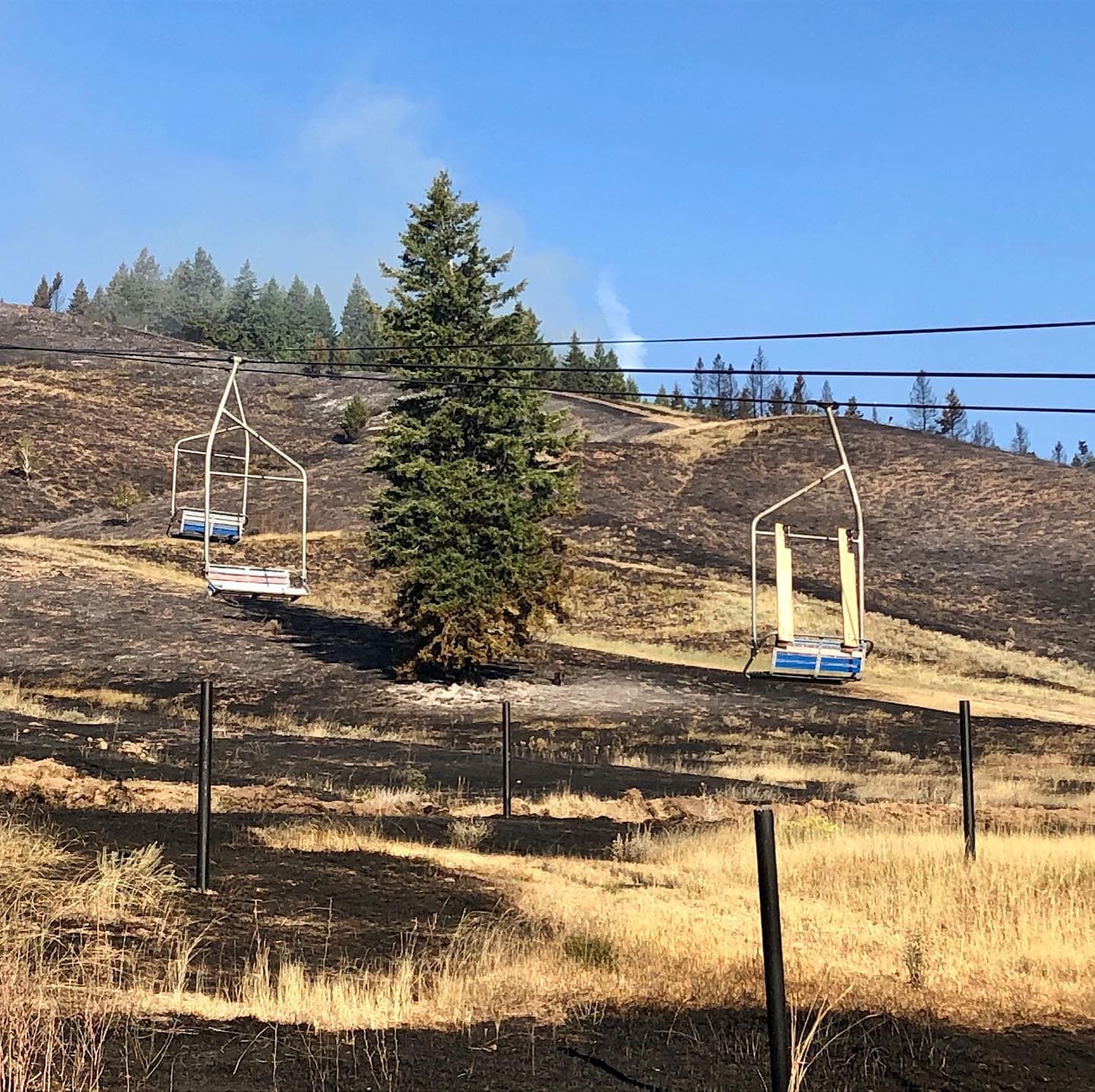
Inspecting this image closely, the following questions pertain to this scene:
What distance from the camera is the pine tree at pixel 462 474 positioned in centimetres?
3553

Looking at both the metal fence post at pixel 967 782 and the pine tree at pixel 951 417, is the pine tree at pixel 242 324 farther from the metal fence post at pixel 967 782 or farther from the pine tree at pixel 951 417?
the metal fence post at pixel 967 782

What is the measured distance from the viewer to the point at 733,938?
888cm

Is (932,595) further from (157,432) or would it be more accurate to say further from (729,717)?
(157,432)

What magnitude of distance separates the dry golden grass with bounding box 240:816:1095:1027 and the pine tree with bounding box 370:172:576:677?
22.2 metres

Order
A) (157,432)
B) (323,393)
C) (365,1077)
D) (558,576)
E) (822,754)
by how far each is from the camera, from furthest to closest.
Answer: (323,393), (157,432), (558,576), (822,754), (365,1077)

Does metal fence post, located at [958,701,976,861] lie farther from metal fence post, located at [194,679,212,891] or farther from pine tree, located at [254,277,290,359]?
pine tree, located at [254,277,290,359]

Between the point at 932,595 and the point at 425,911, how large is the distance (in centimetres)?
5457

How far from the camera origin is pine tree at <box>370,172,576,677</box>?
117 ft

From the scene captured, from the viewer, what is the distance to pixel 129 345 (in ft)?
371

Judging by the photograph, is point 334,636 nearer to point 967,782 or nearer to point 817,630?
point 817,630

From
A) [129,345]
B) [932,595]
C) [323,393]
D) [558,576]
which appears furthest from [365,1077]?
[129,345]

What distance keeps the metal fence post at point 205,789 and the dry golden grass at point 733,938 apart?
227cm

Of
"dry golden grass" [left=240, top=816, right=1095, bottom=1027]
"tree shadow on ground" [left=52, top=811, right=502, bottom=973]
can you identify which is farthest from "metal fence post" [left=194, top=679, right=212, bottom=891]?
"dry golden grass" [left=240, top=816, right=1095, bottom=1027]

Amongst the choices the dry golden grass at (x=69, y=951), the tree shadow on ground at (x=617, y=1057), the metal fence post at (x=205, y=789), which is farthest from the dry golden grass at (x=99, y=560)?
the tree shadow on ground at (x=617, y=1057)
